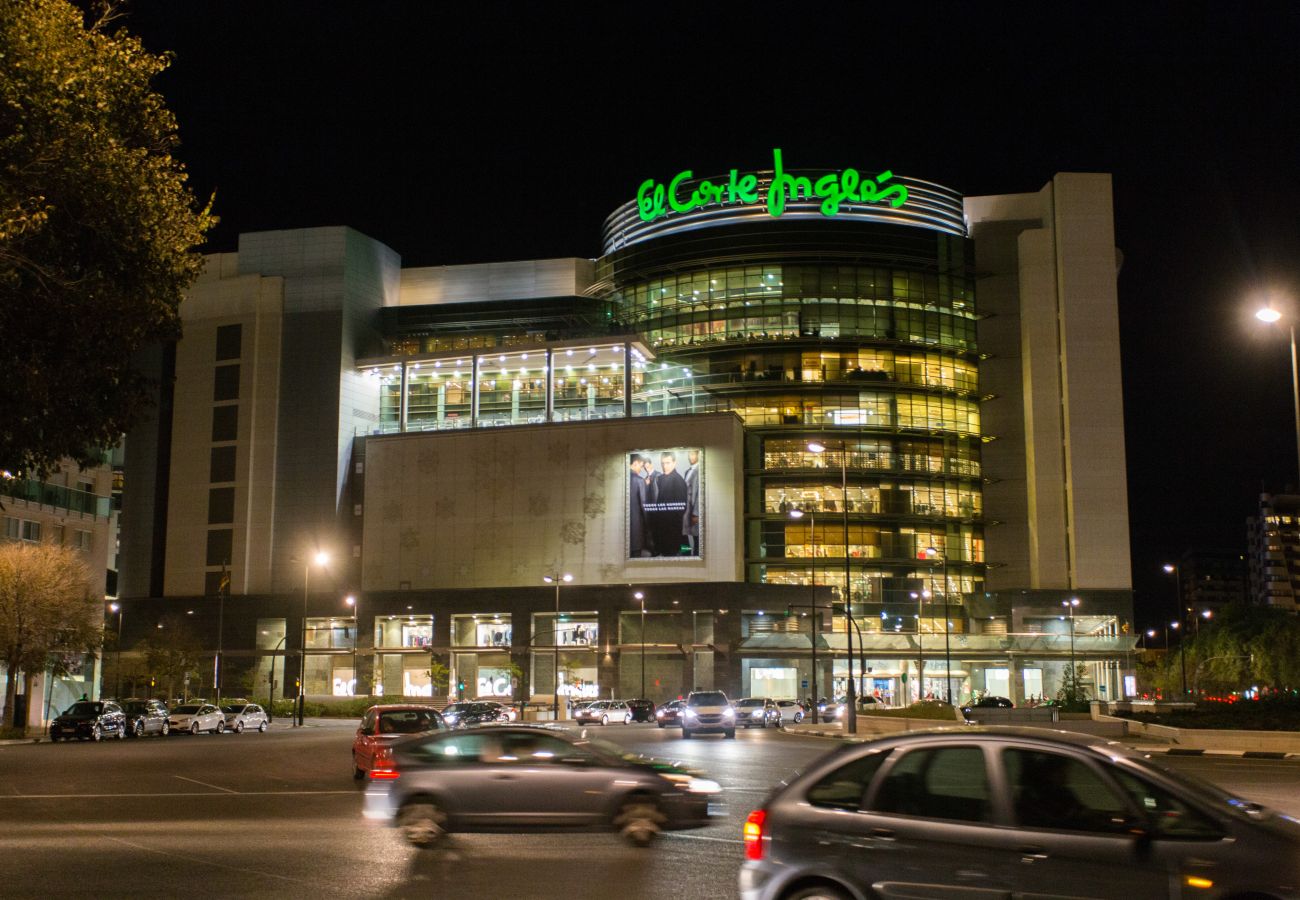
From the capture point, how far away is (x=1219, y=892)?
24.9 ft

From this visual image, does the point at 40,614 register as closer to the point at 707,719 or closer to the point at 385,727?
the point at 707,719

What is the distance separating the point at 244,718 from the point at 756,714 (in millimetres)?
25926

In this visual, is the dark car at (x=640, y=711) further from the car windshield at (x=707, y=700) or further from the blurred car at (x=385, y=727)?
the blurred car at (x=385, y=727)

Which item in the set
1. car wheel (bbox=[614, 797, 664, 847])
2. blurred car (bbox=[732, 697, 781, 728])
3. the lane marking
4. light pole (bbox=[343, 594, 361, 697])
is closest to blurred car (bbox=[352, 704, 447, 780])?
the lane marking

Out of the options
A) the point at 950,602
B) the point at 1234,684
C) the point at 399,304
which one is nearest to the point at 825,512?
the point at 950,602

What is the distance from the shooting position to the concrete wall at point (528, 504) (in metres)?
93.3

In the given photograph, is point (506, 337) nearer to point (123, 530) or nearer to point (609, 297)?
point (609, 297)

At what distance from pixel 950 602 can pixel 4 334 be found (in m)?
91.7

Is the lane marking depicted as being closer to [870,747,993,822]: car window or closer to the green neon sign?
[870,747,993,822]: car window

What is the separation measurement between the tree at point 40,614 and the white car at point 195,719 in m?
5.14

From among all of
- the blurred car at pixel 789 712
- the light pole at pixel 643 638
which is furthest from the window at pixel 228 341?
the blurred car at pixel 789 712

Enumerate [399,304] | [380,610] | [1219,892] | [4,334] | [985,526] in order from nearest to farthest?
[1219,892], [4,334], [380,610], [985,526], [399,304]

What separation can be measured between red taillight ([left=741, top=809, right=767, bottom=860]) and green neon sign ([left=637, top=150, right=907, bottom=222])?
322 feet

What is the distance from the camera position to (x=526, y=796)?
15906mm
